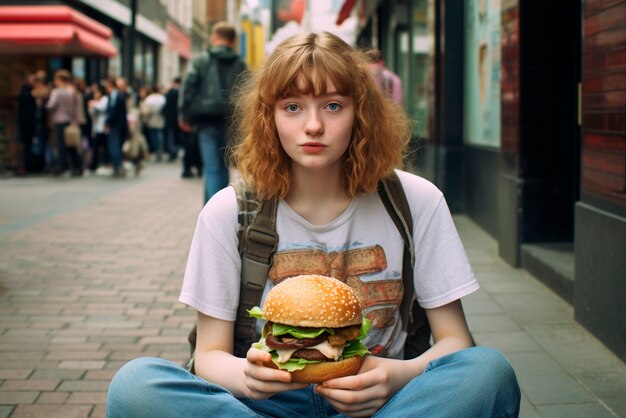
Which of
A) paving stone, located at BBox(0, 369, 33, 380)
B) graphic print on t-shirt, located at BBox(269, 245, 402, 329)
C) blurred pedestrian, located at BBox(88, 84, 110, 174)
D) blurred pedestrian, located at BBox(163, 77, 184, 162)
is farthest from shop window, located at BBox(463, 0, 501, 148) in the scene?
blurred pedestrian, located at BBox(163, 77, 184, 162)

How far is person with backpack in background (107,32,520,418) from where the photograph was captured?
2303 mm

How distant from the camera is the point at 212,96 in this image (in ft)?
29.6

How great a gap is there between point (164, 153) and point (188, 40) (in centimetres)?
1893

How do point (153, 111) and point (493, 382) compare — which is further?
point (153, 111)

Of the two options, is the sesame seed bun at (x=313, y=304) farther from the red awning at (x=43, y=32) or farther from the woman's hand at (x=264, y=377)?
the red awning at (x=43, y=32)

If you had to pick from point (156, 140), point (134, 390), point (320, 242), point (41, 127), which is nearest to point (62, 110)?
point (41, 127)

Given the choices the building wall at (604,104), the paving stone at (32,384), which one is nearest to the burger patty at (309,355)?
the paving stone at (32,384)

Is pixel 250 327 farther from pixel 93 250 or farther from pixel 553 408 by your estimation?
pixel 93 250

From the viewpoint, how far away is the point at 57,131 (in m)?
16.2

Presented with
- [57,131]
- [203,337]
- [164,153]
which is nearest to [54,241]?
[203,337]

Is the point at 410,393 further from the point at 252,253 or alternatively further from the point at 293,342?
the point at 252,253

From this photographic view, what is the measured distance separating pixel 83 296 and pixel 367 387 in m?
4.17

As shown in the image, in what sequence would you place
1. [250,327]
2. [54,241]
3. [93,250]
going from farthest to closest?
[54,241], [93,250], [250,327]

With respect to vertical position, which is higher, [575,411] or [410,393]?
[410,393]
